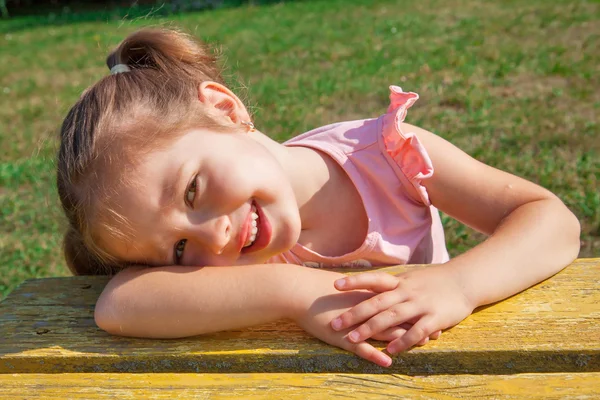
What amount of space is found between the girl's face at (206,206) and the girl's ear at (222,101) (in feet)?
0.72

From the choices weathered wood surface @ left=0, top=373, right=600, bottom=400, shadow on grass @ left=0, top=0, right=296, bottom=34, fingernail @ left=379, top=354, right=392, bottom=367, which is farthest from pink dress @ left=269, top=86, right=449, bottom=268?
shadow on grass @ left=0, top=0, right=296, bottom=34

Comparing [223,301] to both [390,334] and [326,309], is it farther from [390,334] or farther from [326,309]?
[390,334]

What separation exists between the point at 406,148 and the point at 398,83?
15.5ft

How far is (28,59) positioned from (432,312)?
1080 centimetres

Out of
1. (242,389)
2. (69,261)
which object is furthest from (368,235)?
(69,261)

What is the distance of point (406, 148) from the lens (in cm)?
227

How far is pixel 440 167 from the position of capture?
2.24m

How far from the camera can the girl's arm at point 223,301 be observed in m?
1.78

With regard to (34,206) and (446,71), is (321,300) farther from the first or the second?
(446,71)

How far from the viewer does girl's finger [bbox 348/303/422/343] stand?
166 centimetres

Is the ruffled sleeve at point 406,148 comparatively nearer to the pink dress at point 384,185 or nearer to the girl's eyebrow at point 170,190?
the pink dress at point 384,185

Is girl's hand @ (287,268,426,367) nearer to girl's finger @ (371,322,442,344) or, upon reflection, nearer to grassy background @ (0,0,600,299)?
girl's finger @ (371,322,442,344)

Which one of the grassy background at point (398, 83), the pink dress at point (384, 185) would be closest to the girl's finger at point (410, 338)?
the pink dress at point (384, 185)

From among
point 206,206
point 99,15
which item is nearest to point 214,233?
point 206,206
